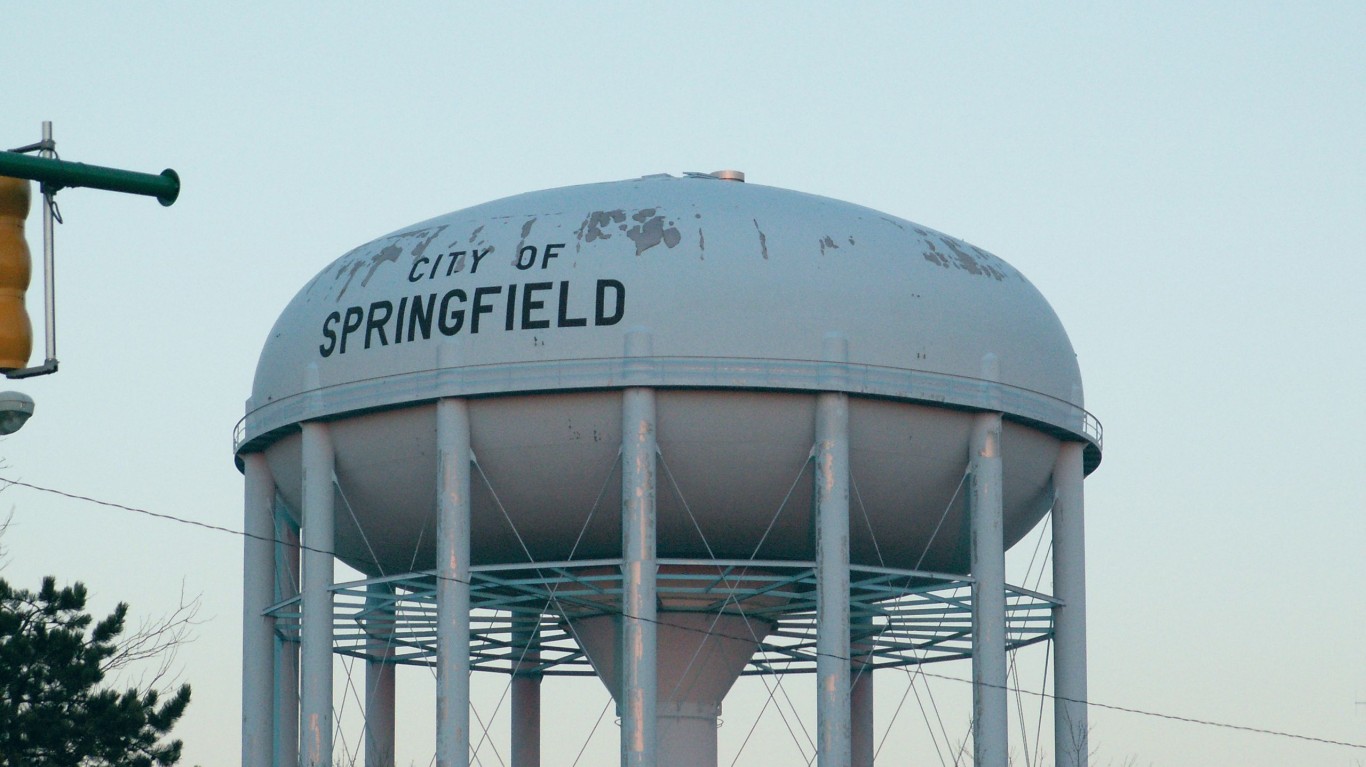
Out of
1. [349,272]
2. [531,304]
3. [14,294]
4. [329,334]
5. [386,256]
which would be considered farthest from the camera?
[349,272]

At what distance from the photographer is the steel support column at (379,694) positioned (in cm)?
3284

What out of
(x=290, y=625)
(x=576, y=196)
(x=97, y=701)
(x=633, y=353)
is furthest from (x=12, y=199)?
(x=290, y=625)

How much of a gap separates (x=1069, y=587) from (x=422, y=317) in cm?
953

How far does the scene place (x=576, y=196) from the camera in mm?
30344

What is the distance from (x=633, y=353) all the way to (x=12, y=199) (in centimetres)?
1869

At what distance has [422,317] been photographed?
2894 cm

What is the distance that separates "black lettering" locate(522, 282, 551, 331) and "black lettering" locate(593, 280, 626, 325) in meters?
0.47

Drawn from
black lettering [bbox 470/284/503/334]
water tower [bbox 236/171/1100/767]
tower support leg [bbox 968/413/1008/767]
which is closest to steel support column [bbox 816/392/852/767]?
water tower [bbox 236/171/1100/767]

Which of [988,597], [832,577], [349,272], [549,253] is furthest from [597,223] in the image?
[988,597]

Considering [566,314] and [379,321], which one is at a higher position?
[379,321]

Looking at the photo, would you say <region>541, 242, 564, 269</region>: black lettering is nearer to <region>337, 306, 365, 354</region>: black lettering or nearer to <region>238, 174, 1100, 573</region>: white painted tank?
<region>238, 174, 1100, 573</region>: white painted tank

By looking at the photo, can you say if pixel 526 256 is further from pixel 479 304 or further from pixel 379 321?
pixel 379 321

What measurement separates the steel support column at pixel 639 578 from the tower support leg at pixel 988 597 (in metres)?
4.23

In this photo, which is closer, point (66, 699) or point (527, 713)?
point (66, 699)
